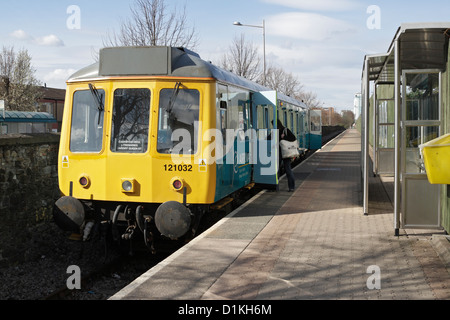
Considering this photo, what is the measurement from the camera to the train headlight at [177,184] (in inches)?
340

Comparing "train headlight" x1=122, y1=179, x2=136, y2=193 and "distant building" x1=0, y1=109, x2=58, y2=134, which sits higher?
"distant building" x1=0, y1=109, x2=58, y2=134

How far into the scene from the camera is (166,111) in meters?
8.69

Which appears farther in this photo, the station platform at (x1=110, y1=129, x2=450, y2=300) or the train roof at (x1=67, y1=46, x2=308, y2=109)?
the train roof at (x1=67, y1=46, x2=308, y2=109)

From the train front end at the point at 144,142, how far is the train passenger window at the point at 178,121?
15 millimetres

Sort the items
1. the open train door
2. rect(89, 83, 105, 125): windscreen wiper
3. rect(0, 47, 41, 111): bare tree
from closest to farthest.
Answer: rect(89, 83, 105, 125): windscreen wiper, the open train door, rect(0, 47, 41, 111): bare tree

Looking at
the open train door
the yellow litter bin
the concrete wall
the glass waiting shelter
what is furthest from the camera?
A: the open train door

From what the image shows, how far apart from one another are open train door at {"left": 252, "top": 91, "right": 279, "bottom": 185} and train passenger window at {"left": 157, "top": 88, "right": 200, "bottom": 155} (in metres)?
3.46

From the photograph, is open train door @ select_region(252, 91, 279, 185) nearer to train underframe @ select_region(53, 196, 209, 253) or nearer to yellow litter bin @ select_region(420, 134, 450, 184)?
train underframe @ select_region(53, 196, 209, 253)

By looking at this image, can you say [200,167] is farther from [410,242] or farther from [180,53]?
[410,242]

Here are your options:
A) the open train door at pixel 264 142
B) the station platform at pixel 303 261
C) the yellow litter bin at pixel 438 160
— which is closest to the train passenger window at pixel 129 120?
the station platform at pixel 303 261

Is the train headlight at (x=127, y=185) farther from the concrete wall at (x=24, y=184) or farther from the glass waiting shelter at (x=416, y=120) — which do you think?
the concrete wall at (x=24, y=184)

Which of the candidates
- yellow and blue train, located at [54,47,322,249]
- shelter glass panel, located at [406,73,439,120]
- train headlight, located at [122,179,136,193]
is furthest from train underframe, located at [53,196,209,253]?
shelter glass panel, located at [406,73,439,120]

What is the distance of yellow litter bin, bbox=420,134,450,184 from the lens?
6.79 m
